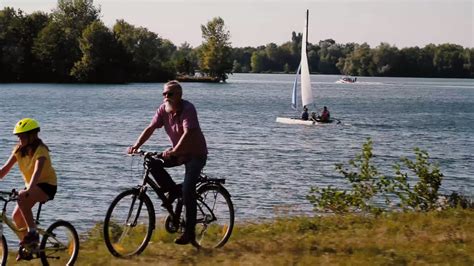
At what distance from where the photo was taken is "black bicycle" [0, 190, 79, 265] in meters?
8.55

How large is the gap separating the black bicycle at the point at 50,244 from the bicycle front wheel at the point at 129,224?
19.0 inches

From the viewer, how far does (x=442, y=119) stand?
69.9m

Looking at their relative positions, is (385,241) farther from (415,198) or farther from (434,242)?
(415,198)

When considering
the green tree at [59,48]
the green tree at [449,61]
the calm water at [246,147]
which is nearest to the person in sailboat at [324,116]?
the calm water at [246,147]

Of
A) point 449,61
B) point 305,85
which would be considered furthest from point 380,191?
point 449,61

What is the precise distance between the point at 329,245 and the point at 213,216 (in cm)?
152

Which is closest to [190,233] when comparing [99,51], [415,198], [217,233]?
[217,233]

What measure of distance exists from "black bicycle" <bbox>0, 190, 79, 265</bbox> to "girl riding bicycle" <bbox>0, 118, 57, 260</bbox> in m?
0.08

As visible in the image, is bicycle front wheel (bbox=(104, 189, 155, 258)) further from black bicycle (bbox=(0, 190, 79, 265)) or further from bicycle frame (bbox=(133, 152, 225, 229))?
black bicycle (bbox=(0, 190, 79, 265))

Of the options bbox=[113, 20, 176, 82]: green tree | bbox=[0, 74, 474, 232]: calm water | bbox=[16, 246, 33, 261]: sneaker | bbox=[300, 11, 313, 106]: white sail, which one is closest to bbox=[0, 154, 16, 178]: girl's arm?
bbox=[16, 246, 33, 261]: sneaker

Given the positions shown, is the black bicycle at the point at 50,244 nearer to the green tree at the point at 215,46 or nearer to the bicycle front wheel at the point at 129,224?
the bicycle front wheel at the point at 129,224

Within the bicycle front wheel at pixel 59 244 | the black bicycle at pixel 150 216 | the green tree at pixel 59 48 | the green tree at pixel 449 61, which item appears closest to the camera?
the bicycle front wheel at pixel 59 244

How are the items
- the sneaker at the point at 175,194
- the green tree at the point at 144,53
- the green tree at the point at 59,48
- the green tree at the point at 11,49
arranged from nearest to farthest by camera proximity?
the sneaker at the point at 175,194, the green tree at the point at 11,49, the green tree at the point at 59,48, the green tree at the point at 144,53

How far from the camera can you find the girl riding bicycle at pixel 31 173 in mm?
8383
